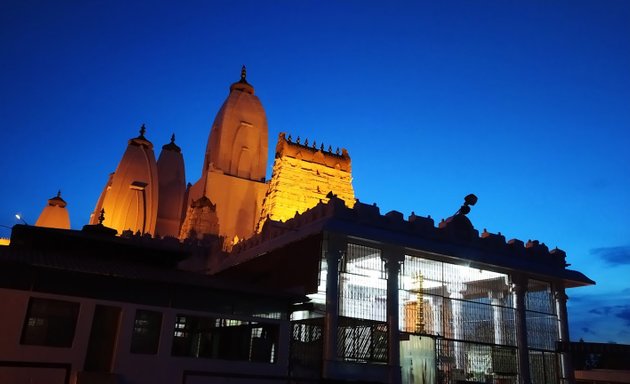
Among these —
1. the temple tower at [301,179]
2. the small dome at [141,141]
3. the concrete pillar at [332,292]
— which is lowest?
the concrete pillar at [332,292]

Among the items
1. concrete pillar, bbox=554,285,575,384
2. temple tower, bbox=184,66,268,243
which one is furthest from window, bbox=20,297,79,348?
temple tower, bbox=184,66,268,243

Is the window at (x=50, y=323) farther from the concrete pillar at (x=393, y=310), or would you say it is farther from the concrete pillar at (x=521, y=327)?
the concrete pillar at (x=521, y=327)

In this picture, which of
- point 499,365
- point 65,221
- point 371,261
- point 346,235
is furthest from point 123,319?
point 65,221

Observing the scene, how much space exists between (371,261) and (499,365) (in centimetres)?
575

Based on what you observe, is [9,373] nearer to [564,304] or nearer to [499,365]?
[499,365]

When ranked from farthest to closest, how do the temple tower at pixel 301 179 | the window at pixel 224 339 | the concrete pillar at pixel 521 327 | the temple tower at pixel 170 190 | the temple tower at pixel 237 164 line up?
the temple tower at pixel 170 190
the temple tower at pixel 237 164
the temple tower at pixel 301 179
the concrete pillar at pixel 521 327
the window at pixel 224 339

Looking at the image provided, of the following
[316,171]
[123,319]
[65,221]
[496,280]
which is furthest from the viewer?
[65,221]

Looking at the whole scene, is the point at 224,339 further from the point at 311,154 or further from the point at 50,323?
the point at 311,154

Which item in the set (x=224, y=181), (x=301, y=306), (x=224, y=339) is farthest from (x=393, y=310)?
(x=224, y=181)

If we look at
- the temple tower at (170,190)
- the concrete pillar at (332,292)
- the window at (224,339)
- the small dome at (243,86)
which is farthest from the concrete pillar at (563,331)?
the temple tower at (170,190)

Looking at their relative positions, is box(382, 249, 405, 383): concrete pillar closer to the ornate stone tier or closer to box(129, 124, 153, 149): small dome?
the ornate stone tier

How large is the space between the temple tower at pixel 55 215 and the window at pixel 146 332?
3671 centimetres

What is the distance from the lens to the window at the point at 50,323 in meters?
12.2

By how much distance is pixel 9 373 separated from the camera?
38.4 feet
